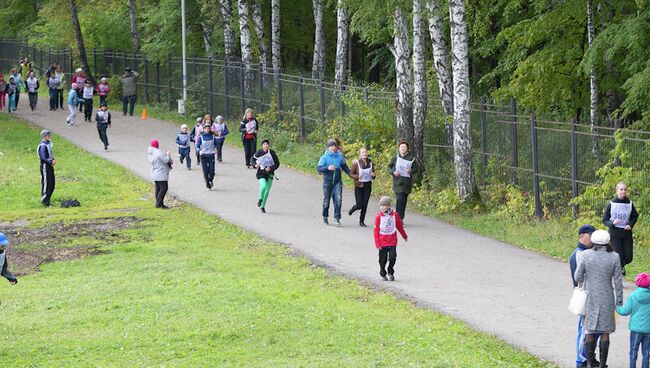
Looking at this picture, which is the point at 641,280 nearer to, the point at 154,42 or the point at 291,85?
the point at 291,85

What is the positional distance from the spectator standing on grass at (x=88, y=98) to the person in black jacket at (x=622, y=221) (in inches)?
1043

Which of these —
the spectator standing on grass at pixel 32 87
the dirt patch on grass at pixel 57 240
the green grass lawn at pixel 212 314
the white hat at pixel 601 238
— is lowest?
the green grass lawn at pixel 212 314

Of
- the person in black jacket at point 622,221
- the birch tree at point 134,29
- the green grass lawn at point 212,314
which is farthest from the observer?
the birch tree at point 134,29

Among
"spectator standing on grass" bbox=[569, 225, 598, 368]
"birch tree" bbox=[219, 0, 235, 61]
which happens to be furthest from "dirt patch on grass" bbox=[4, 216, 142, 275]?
"birch tree" bbox=[219, 0, 235, 61]

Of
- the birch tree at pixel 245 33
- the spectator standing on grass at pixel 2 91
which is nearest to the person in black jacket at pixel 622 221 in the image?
the birch tree at pixel 245 33

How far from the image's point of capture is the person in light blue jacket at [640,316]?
44.4 ft

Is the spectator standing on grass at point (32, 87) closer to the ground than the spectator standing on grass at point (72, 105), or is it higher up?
higher up

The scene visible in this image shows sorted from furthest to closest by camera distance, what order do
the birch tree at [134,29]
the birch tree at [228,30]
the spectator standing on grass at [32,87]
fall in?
1. the birch tree at [134,29]
2. the spectator standing on grass at [32,87]
3. the birch tree at [228,30]

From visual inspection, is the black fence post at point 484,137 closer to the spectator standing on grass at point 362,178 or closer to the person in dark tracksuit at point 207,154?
the spectator standing on grass at point 362,178

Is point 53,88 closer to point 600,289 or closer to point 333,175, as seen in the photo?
point 333,175

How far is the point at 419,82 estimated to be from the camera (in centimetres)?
2828

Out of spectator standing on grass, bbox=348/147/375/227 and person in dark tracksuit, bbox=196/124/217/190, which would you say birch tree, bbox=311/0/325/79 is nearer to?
person in dark tracksuit, bbox=196/124/217/190

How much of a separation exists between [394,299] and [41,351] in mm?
5091

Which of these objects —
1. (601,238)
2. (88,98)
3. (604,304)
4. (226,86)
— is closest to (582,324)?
(604,304)
